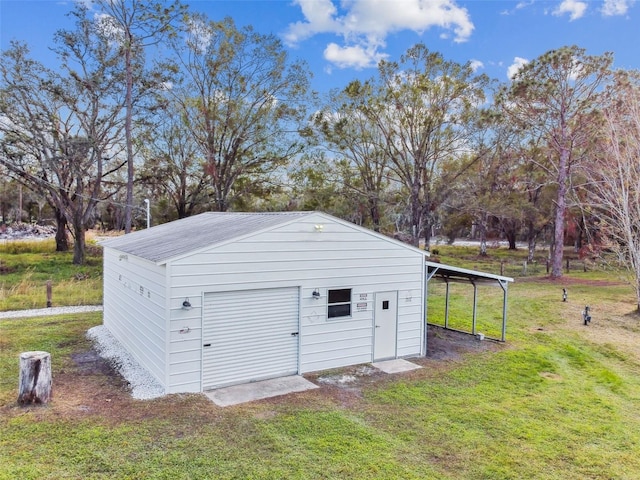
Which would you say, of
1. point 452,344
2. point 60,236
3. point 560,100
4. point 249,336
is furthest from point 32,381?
point 60,236

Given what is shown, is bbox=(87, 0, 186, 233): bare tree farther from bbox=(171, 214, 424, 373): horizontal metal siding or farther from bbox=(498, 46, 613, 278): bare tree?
bbox=(498, 46, 613, 278): bare tree

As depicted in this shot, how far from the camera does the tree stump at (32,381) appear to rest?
6109mm

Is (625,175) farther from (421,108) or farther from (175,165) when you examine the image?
(175,165)

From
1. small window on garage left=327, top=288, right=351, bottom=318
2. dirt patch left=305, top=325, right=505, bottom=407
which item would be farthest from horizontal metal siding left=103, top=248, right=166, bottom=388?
small window on garage left=327, top=288, right=351, bottom=318

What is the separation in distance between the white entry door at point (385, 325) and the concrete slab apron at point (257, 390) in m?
1.93

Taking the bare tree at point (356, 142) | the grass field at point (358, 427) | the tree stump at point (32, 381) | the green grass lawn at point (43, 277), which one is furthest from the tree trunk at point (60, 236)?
the tree stump at point (32, 381)

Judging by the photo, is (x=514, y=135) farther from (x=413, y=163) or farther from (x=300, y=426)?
(x=300, y=426)

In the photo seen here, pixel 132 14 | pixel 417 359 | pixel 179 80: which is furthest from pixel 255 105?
pixel 417 359

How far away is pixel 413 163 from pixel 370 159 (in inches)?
113

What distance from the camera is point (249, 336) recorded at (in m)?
7.51

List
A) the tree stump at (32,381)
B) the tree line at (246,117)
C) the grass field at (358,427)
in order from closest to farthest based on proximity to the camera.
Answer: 1. the grass field at (358,427)
2. the tree stump at (32,381)
3. the tree line at (246,117)

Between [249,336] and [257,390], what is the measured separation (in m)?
0.92

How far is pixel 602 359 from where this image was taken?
9.75m

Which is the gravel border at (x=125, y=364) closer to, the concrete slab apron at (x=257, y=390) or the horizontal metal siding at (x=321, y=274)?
the concrete slab apron at (x=257, y=390)
